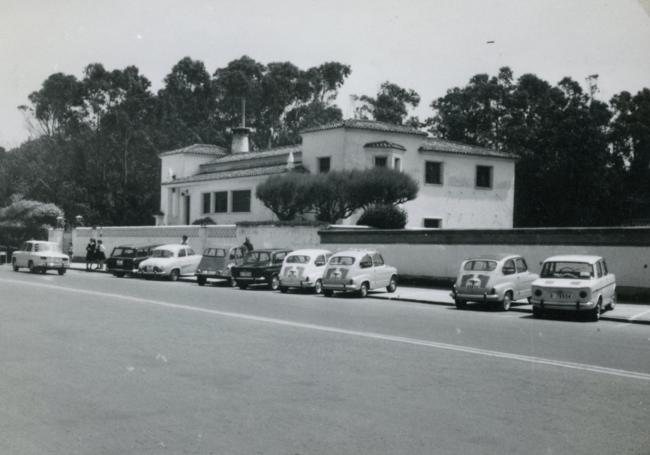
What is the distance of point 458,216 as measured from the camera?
4472 centimetres

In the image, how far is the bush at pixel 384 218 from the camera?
108 feet

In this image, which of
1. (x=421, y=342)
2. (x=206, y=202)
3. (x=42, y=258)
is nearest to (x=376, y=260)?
(x=421, y=342)

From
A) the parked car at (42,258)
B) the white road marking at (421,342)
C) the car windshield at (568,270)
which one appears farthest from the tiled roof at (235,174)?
the car windshield at (568,270)

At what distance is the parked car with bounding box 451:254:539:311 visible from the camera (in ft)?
64.2

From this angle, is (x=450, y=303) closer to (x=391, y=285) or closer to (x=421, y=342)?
(x=391, y=285)

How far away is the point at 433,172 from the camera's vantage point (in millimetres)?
44531

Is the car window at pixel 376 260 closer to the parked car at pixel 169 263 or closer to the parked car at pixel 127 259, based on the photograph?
the parked car at pixel 169 263

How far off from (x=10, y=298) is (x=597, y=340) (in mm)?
14905

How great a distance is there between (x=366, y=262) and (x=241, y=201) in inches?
915

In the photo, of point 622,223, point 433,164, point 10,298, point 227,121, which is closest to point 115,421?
point 10,298

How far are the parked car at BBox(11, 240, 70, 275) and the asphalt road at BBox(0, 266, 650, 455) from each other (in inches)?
722

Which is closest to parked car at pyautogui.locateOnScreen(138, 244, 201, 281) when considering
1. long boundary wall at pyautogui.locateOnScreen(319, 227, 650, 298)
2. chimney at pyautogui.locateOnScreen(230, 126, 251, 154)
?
long boundary wall at pyautogui.locateOnScreen(319, 227, 650, 298)

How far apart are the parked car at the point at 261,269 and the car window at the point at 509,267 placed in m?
9.35

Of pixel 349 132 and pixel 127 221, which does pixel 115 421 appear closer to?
pixel 349 132
